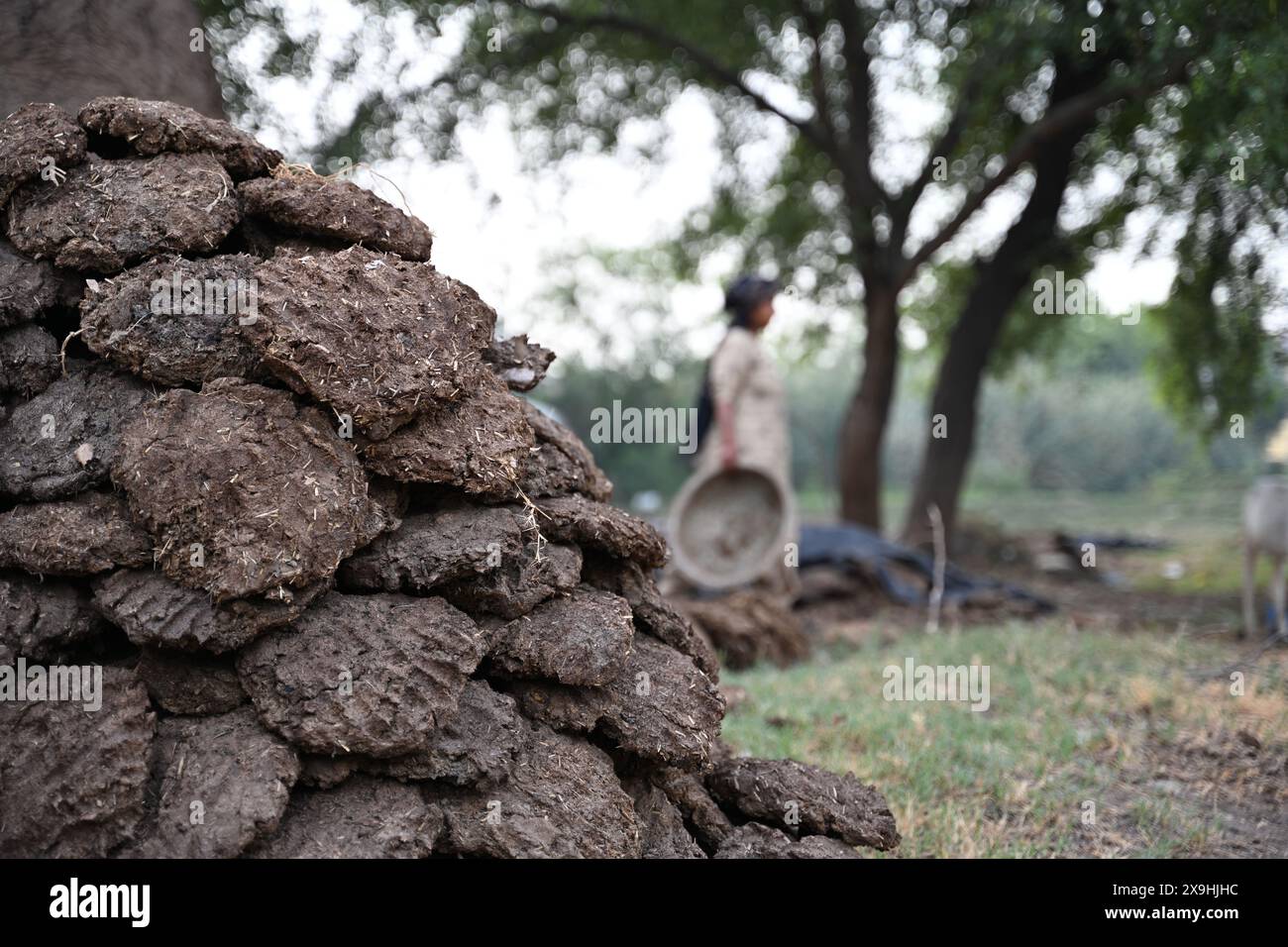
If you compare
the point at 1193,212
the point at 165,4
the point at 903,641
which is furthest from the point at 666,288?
the point at 165,4

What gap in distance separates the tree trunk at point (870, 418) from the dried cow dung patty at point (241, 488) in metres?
8.59

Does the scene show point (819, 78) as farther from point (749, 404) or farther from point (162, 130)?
point (162, 130)

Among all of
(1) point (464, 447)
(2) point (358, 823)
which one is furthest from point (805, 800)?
(1) point (464, 447)

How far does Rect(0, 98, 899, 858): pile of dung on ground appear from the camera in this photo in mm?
2479

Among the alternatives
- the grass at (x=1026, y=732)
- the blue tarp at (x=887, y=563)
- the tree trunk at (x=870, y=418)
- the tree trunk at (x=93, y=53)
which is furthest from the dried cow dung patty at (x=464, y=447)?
the tree trunk at (x=870, y=418)

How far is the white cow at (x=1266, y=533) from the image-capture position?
660 centimetres

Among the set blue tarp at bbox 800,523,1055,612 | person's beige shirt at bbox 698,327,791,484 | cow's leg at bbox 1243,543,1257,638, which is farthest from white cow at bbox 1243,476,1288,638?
person's beige shirt at bbox 698,327,791,484

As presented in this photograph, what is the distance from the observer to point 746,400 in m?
7.77

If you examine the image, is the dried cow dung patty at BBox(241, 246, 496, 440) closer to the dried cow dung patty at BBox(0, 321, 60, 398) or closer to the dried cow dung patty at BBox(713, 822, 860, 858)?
the dried cow dung patty at BBox(0, 321, 60, 398)

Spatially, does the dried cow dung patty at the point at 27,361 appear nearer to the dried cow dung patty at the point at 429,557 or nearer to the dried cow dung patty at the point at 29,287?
the dried cow dung patty at the point at 29,287

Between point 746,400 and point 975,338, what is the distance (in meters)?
4.41

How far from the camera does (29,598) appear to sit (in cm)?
261

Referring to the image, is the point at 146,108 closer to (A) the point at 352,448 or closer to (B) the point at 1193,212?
(A) the point at 352,448

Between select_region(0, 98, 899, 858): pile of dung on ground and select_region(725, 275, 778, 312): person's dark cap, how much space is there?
190 inches
